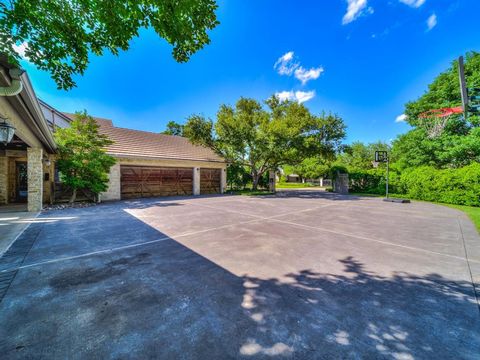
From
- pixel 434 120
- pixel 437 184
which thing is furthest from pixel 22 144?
pixel 434 120

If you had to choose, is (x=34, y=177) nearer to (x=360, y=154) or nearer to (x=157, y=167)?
(x=157, y=167)

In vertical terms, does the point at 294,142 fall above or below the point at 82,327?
above

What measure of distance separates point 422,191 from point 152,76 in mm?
20236

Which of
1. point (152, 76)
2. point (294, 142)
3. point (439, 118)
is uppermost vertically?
point (152, 76)

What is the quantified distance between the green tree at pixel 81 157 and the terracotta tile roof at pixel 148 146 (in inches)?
76.1

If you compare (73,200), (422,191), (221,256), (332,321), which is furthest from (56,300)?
(422,191)

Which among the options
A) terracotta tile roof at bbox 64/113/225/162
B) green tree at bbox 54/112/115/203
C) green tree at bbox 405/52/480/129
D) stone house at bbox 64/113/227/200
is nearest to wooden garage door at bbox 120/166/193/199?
stone house at bbox 64/113/227/200

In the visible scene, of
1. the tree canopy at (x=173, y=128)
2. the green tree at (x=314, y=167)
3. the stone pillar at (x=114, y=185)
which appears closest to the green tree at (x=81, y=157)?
the stone pillar at (x=114, y=185)

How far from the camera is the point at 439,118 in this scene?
16250 mm

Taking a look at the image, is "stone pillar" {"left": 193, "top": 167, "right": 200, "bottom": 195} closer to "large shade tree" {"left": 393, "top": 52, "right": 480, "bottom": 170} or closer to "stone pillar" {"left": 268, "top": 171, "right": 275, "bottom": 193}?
"stone pillar" {"left": 268, "top": 171, "right": 275, "bottom": 193}

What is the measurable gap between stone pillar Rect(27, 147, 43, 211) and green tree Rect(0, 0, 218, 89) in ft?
20.6

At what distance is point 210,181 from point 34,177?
1136cm

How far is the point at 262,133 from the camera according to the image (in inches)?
602

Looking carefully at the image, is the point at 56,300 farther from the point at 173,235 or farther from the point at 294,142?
the point at 294,142
